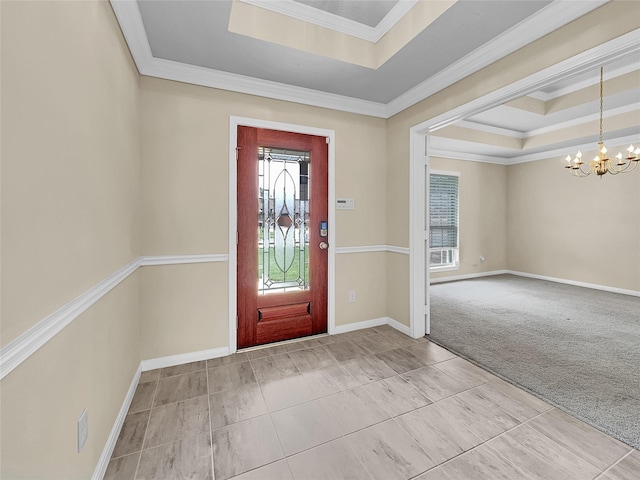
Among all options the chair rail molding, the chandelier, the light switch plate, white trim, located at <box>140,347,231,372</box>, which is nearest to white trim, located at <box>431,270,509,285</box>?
the chandelier

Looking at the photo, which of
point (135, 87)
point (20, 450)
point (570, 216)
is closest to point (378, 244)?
point (135, 87)

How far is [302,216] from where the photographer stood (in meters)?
2.94

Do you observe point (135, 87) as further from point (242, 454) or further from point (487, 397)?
point (487, 397)

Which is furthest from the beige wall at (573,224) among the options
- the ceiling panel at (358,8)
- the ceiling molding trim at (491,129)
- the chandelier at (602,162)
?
the ceiling panel at (358,8)

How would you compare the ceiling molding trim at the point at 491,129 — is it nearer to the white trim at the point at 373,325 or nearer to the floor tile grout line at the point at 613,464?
the white trim at the point at 373,325

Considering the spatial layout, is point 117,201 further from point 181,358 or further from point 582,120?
point 582,120

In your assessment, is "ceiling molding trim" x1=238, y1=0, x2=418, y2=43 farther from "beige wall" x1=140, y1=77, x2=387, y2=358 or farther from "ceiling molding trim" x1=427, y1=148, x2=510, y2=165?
"ceiling molding trim" x1=427, y1=148, x2=510, y2=165

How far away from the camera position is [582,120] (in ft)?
15.2

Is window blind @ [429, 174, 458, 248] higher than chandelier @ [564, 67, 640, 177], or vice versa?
chandelier @ [564, 67, 640, 177]

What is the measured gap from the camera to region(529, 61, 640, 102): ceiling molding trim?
3254 millimetres

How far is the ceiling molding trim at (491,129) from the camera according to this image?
4.76 m

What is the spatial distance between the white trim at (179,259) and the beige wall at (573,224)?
6551mm

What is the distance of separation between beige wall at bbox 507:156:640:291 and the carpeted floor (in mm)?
494

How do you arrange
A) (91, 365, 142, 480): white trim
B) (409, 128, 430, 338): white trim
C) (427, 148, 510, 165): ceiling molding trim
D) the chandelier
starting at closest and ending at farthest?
(91, 365, 142, 480): white trim → (409, 128, 430, 338): white trim → the chandelier → (427, 148, 510, 165): ceiling molding trim
